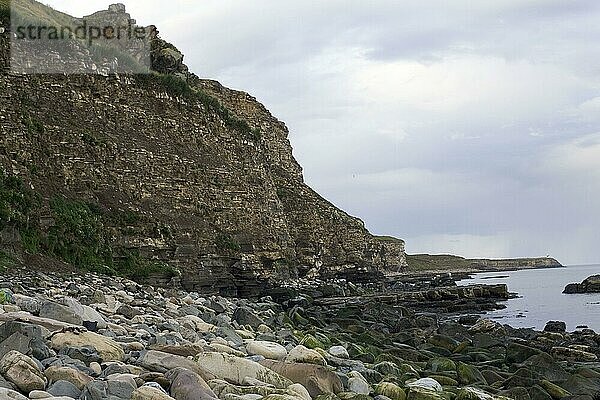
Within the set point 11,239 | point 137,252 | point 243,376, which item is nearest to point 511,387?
point 243,376

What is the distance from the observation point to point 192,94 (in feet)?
93.7

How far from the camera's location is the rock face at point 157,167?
2067cm

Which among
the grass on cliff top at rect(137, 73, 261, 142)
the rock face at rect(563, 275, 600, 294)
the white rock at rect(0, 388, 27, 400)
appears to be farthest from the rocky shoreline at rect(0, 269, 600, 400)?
the rock face at rect(563, 275, 600, 294)

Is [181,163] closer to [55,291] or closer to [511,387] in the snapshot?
[55,291]

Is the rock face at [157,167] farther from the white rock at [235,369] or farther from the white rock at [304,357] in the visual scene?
the white rock at [235,369]

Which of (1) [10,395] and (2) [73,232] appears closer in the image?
(1) [10,395]

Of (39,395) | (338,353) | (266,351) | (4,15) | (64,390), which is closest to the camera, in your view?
(39,395)

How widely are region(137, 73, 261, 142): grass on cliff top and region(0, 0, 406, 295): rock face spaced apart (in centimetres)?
5

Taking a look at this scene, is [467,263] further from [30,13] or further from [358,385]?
[358,385]

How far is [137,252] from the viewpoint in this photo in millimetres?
21953

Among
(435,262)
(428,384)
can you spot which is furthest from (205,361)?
(435,262)

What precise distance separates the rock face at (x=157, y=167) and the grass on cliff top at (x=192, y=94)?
0.18ft

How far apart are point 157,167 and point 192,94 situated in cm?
475

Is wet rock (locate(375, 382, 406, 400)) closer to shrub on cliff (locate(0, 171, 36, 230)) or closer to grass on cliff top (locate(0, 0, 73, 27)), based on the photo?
shrub on cliff (locate(0, 171, 36, 230))
